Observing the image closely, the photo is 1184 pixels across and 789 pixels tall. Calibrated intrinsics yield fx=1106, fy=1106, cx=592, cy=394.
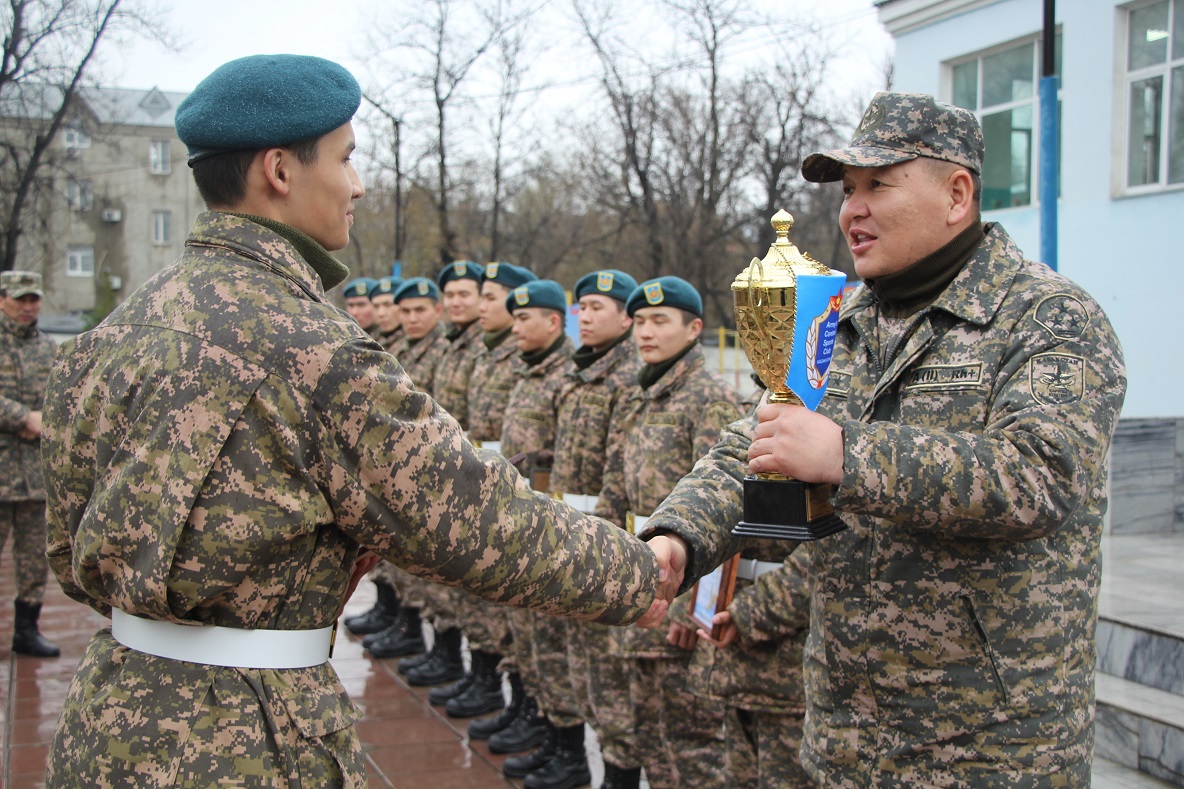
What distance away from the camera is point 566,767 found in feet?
18.3

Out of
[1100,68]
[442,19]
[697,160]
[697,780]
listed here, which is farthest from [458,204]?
[697,780]

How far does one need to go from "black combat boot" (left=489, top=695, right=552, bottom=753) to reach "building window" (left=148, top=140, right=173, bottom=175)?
155ft

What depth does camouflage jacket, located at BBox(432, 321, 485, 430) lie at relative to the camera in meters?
8.00

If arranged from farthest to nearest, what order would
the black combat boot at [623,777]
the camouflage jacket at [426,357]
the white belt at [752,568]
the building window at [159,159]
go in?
the building window at [159,159], the camouflage jacket at [426,357], the black combat boot at [623,777], the white belt at [752,568]

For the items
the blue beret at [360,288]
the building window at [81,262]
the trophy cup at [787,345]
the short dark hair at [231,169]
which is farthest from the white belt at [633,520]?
the building window at [81,262]

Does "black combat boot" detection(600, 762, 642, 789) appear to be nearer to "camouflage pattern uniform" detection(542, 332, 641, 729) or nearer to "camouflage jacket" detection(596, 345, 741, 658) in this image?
"camouflage pattern uniform" detection(542, 332, 641, 729)

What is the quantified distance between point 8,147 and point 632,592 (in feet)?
51.6

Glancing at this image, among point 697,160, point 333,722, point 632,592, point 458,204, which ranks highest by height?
point 697,160

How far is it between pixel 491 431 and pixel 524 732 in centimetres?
203

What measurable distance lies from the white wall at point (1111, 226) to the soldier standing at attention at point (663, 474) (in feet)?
24.9

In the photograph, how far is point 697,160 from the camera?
2422cm

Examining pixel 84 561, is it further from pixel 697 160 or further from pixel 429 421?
pixel 697 160

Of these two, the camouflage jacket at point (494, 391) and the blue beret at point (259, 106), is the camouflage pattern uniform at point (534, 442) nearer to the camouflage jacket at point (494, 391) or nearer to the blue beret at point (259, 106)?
the camouflage jacket at point (494, 391)

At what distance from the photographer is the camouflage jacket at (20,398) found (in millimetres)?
7309
